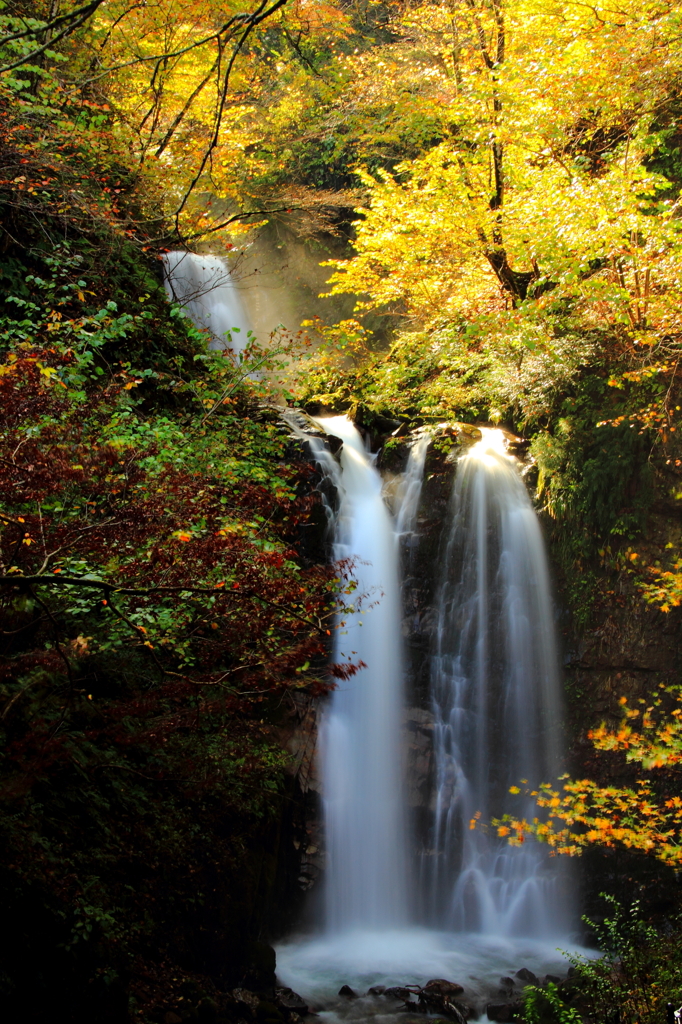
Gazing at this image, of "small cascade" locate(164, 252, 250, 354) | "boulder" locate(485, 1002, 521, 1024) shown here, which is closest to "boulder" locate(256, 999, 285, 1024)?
"boulder" locate(485, 1002, 521, 1024)

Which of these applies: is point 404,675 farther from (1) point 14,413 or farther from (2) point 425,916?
(1) point 14,413

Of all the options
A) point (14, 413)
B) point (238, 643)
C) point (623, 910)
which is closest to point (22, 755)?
point (238, 643)

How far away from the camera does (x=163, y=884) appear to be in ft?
18.0

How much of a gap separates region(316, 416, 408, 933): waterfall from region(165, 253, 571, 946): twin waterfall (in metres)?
0.02

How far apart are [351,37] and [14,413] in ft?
68.7

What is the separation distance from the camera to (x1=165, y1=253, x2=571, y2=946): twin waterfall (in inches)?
356

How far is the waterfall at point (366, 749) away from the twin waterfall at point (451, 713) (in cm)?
2

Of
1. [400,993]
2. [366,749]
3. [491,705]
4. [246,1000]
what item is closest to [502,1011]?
[400,993]

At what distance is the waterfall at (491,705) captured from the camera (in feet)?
30.4

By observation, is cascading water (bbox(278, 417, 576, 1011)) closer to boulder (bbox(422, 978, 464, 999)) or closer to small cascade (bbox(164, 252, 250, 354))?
boulder (bbox(422, 978, 464, 999))

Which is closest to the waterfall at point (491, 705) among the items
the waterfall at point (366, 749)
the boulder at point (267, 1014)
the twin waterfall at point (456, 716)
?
the twin waterfall at point (456, 716)

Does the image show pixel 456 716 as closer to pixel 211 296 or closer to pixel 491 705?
pixel 491 705

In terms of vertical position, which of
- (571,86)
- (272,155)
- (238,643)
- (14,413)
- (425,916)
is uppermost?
(272,155)

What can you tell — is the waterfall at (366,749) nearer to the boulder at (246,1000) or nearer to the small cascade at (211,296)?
the boulder at (246,1000)
